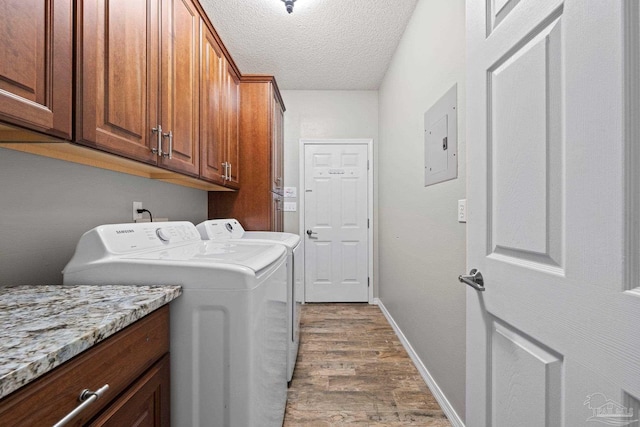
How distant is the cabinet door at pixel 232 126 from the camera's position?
2.21 m

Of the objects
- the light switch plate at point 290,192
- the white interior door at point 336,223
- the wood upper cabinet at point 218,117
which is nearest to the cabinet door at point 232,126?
the wood upper cabinet at point 218,117

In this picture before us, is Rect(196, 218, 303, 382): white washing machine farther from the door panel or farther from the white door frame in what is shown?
the white door frame

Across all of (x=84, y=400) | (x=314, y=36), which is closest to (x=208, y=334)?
(x=84, y=400)

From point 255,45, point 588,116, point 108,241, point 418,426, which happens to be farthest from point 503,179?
point 255,45

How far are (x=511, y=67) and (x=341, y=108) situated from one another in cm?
299

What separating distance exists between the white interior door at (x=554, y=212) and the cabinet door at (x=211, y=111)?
1.38 metres

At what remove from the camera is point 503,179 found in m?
0.81

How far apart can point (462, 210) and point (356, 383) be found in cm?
127

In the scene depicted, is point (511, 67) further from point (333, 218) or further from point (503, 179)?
point (333, 218)

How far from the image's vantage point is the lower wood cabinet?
475 millimetres

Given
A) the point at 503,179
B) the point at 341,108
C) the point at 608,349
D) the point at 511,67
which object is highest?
the point at 341,108

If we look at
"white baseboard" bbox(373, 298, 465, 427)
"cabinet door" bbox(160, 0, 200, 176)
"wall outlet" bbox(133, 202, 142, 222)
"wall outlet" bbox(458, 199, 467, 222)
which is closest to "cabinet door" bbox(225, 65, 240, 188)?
"cabinet door" bbox(160, 0, 200, 176)

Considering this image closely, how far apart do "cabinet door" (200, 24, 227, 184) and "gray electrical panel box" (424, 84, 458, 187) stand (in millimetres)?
1349

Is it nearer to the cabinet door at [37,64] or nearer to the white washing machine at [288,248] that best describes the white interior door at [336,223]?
the white washing machine at [288,248]
